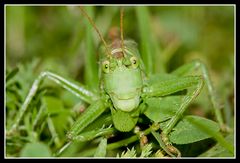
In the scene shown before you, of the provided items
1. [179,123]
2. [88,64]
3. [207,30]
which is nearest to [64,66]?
[88,64]

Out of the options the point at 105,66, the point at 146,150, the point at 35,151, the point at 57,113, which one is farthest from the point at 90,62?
the point at 146,150

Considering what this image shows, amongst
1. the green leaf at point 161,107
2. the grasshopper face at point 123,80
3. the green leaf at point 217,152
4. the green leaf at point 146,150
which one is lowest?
the green leaf at point 217,152

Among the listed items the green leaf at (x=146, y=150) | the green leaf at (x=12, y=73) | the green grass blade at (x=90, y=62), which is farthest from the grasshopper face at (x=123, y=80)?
the green leaf at (x=12, y=73)

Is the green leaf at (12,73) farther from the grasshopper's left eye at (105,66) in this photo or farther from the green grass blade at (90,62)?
the grasshopper's left eye at (105,66)

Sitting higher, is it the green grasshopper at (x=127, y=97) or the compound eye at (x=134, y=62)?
the compound eye at (x=134, y=62)

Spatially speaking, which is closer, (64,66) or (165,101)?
(165,101)

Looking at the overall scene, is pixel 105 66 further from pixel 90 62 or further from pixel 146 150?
pixel 90 62
